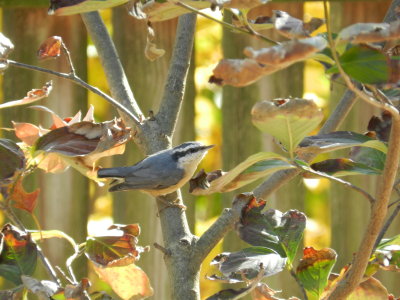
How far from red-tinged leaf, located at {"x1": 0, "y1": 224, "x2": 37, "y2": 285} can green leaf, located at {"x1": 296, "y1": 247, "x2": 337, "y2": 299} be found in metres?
0.34

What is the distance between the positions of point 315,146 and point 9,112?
164cm

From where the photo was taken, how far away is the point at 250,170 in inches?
30.1

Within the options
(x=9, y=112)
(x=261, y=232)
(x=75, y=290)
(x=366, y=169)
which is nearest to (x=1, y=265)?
(x=75, y=290)

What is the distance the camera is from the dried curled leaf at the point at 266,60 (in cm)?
53

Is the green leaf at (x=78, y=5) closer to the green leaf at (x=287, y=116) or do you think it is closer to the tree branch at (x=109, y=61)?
the green leaf at (x=287, y=116)

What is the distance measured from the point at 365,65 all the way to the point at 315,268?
1.09 ft

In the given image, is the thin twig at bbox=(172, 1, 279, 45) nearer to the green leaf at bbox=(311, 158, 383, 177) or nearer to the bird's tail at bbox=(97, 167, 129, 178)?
the green leaf at bbox=(311, 158, 383, 177)

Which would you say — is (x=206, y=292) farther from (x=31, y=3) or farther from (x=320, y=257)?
(x=320, y=257)

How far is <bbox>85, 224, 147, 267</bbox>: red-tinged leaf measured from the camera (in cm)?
95

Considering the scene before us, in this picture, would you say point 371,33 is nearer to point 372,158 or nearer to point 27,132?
point 372,158

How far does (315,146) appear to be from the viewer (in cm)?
78

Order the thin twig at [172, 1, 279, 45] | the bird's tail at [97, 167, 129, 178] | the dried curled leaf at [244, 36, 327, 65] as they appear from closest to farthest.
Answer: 1. the dried curled leaf at [244, 36, 327, 65]
2. the thin twig at [172, 1, 279, 45]
3. the bird's tail at [97, 167, 129, 178]

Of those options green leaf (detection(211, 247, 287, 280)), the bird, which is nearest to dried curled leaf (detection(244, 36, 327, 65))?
green leaf (detection(211, 247, 287, 280))

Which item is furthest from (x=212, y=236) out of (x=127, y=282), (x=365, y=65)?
(x=365, y=65)
